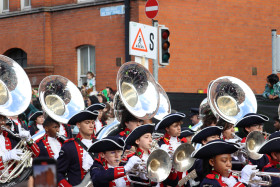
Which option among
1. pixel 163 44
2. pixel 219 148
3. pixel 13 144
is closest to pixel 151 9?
pixel 163 44

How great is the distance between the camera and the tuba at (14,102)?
7.92 metres

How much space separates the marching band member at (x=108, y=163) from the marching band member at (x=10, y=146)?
188 cm

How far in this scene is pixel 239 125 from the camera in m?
8.37

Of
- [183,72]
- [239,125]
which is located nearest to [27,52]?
[183,72]

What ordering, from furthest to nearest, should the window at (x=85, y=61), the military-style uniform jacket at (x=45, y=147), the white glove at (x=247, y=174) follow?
1. the window at (x=85, y=61)
2. the military-style uniform jacket at (x=45, y=147)
3. the white glove at (x=247, y=174)

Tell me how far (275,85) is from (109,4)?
881 cm

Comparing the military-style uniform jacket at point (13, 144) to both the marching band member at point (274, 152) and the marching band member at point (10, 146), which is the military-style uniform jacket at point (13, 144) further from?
the marching band member at point (274, 152)

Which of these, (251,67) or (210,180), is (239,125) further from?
(251,67)

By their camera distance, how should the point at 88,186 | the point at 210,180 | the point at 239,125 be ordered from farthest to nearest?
1. the point at 239,125
2. the point at 88,186
3. the point at 210,180

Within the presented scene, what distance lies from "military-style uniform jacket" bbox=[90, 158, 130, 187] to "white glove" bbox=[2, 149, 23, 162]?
184cm

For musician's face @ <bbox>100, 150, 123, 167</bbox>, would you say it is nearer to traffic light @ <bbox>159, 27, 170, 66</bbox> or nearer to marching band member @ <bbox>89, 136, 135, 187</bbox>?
marching band member @ <bbox>89, 136, 135, 187</bbox>

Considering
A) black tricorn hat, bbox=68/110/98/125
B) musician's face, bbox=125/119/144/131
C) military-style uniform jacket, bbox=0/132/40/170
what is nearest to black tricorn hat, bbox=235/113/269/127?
musician's face, bbox=125/119/144/131

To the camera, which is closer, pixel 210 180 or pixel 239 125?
pixel 210 180

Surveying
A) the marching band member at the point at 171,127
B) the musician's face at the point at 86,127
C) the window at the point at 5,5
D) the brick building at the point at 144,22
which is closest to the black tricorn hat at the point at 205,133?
the marching band member at the point at 171,127
